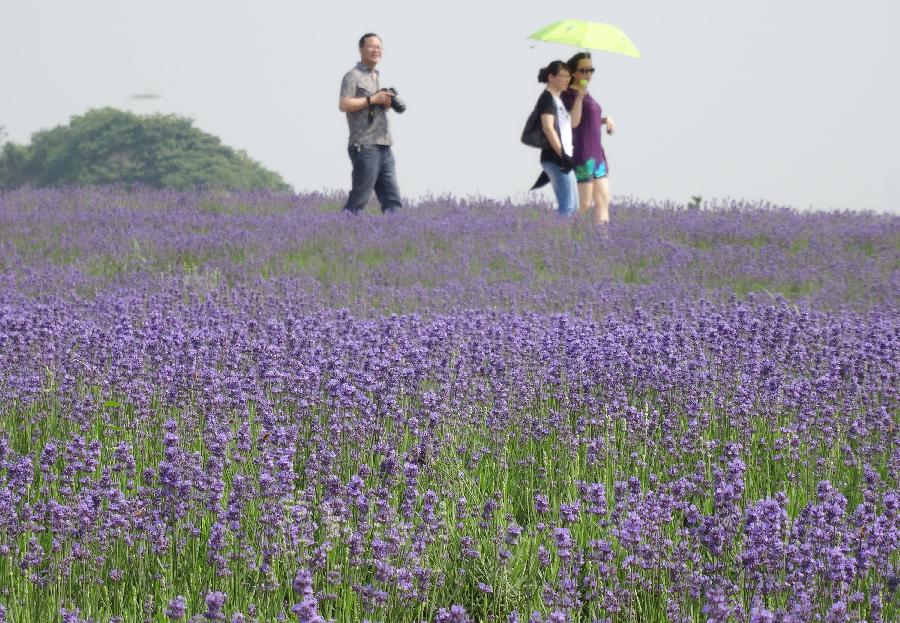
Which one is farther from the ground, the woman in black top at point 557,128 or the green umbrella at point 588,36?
the green umbrella at point 588,36

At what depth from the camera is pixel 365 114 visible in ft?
42.0

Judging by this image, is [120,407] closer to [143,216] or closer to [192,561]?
[192,561]

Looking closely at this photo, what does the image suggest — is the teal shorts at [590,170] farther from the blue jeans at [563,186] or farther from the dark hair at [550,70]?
the dark hair at [550,70]

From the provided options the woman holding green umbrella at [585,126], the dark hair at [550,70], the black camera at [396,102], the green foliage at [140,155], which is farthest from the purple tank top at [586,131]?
the green foliage at [140,155]

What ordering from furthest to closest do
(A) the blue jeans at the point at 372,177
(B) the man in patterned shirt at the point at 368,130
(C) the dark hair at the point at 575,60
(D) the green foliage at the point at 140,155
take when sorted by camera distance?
1. (D) the green foliage at the point at 140,155
2. (A) the blue jeans at the point at 372,177
3. (B) the man in patterned shirt at the point at 368,130
4. (C) the dark hair at the point at 575,60

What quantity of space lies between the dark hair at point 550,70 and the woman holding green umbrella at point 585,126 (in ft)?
1.37

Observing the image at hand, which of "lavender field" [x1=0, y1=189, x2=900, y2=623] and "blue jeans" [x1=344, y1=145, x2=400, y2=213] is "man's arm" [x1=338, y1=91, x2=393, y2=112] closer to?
"blue jeans" [x1=344, y1=145, x2=400, y2=213]

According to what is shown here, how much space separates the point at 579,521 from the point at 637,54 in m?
10.7

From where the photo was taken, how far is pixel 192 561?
354 centimetres

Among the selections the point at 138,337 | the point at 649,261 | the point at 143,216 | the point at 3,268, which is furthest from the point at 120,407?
the point at 143,216

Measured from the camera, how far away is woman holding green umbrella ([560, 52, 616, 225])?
1224 centimetres

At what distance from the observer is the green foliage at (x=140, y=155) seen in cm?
2330

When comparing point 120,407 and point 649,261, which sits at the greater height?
point 649,261

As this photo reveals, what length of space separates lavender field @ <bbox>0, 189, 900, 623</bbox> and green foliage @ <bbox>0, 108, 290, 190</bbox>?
48.4 ft
